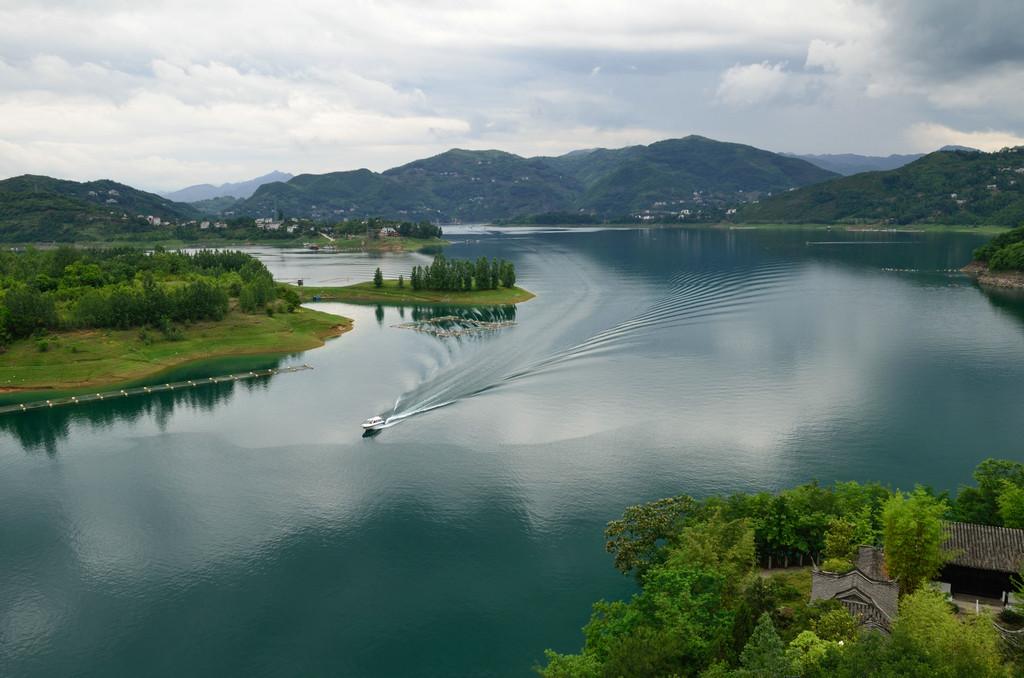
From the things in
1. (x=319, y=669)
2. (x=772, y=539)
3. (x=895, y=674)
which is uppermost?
(x=895, y=674)

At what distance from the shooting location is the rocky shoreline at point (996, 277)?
5453 inches

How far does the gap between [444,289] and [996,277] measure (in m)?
119

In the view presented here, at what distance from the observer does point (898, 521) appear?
31.5m

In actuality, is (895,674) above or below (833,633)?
above

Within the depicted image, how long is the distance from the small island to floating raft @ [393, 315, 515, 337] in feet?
62.9

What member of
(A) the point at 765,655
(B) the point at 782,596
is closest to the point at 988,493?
(B) the point at 782,596

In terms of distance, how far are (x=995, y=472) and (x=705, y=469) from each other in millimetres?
18628

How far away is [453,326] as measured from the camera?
11262 cm

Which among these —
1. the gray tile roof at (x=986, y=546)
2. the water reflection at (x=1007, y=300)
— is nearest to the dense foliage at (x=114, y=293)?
the gray tile roof at (x=986, y=546)

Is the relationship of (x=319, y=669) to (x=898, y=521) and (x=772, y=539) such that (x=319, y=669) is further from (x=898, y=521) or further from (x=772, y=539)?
(x=898, y=521)

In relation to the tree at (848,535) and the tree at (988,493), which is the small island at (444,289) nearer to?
the tree at (988,493)

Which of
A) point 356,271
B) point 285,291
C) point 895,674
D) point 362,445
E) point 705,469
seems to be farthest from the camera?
point 356,271

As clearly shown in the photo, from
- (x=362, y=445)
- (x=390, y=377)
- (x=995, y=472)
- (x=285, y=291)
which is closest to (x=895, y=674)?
(x=995, y=472)

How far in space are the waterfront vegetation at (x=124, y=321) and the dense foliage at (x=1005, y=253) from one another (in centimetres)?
13772
